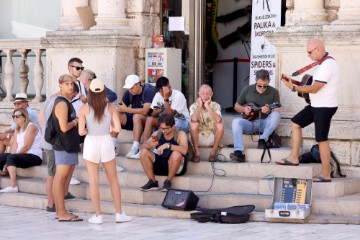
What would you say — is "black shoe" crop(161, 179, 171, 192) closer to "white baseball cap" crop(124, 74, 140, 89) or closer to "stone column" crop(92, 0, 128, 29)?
"white baseball cap" crop(124, 74, 140, 89)

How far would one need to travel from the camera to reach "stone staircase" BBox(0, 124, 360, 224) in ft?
44.0

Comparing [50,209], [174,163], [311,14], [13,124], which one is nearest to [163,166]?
[174,163]

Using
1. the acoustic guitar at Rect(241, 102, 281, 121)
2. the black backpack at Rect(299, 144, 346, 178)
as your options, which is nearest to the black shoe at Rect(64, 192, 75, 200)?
the acoustic guitar at Rect(241, 102, 281, 121)

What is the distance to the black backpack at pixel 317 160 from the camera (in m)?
14.3

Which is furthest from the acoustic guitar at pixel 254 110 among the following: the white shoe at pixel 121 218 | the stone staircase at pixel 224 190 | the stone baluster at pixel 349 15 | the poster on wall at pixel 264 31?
the white shoe at pixel 121 218

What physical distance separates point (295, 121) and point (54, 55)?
4.59 m

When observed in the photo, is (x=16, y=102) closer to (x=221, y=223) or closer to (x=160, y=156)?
(x=160, y=156)

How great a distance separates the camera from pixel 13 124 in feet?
55.0

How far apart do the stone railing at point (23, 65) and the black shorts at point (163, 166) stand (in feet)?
12.0

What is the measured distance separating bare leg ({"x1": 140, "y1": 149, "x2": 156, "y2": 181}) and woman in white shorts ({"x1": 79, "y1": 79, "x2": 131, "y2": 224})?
789mm

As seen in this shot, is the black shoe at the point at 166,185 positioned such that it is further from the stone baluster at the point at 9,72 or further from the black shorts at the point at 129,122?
the stone baluster at the point at 9,72

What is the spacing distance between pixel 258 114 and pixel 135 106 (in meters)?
1.85

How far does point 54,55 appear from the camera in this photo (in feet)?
55.3

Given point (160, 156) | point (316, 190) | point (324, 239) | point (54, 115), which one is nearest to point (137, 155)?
point (160, 156)
